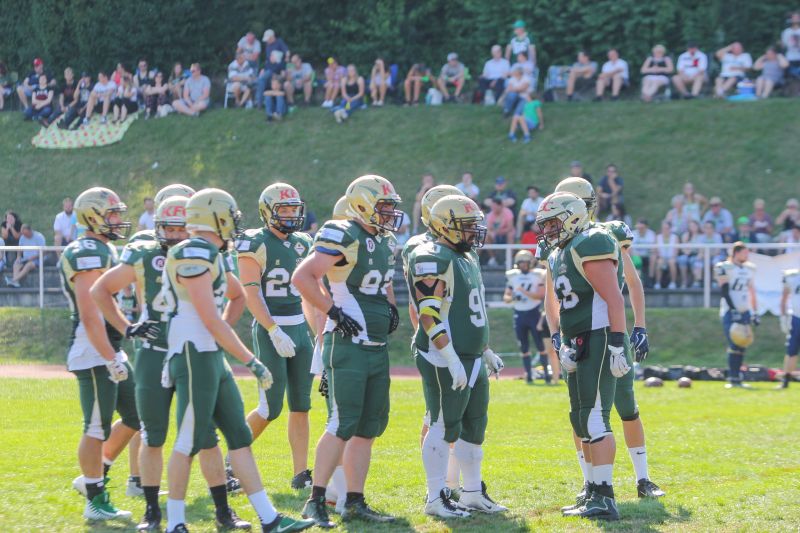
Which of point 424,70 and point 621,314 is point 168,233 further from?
point 424,70

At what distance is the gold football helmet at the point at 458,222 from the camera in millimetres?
8047

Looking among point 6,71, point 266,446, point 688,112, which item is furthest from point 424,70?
point 266,446

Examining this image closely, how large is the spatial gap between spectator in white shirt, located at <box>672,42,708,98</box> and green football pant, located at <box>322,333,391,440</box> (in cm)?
2039

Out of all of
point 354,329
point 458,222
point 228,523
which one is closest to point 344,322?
point 354,329

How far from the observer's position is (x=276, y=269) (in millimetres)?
9219

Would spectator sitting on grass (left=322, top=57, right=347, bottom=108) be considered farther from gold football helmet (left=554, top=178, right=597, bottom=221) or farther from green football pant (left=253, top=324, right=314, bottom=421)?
gold football helmet (left=554, top=178, right=597, bottom=221)

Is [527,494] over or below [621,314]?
below

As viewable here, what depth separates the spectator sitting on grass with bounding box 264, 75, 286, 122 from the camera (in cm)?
2931

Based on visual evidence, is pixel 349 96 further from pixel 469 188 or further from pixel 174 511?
pixel 174 511

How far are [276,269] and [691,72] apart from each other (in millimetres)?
19640

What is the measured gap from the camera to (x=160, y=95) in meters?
30.6

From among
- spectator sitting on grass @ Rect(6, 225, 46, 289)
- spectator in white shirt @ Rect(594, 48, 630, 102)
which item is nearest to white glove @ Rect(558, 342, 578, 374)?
spectator sitting on grass @ Rect(6, 225, 46, 289)

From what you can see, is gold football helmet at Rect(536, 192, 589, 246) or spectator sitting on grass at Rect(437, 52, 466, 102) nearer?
gold football helmet at Rect(536, 192, 589, 246)

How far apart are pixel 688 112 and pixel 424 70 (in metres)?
6.33
